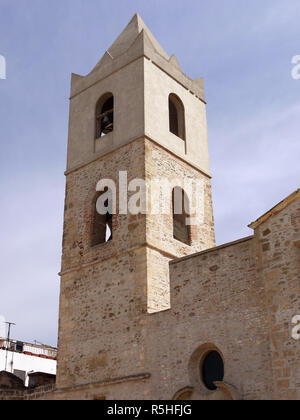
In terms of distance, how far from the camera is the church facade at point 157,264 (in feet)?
40.6

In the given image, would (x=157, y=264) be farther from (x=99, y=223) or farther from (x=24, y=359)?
(x=24, y=359)

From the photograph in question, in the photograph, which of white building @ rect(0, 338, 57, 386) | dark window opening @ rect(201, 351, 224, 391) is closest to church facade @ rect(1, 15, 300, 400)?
dark window opening @ rect(201, 351, 224, 391)

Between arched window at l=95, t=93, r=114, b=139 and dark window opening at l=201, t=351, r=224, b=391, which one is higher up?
arched window at l=95, t=93, r=114, b=139

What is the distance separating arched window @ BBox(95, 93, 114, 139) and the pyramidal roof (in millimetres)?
1567

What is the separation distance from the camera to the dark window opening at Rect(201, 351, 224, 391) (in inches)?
513

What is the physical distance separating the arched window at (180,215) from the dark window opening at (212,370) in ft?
16.4

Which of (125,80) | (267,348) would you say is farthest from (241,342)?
(125,80)


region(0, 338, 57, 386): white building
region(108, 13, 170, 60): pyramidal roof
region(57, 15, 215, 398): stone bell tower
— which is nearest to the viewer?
region(57, 15, 215, 398): stone bell tower

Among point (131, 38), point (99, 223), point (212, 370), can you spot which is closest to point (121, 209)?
point (99, 223)

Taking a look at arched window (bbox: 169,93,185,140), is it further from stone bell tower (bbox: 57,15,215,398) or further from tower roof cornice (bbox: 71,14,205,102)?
tower roof cornice (bbox: 71,14,205,102)

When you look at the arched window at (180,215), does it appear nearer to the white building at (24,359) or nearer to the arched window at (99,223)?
the arched window at (99,223)

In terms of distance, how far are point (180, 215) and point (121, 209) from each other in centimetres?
218

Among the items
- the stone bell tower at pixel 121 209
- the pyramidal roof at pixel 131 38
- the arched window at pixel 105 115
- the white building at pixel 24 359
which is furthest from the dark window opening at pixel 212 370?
the white building at pixel 24 359

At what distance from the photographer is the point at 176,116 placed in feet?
65.8
